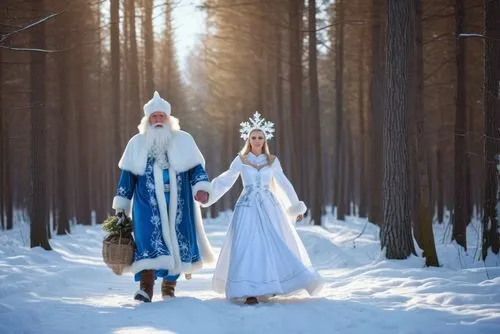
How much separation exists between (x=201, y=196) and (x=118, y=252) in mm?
1217

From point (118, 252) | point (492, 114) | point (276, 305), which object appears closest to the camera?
point (276, 305)

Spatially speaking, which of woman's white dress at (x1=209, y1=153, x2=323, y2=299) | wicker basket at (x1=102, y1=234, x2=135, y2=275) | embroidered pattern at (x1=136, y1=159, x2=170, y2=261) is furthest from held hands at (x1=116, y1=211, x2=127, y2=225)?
woman's white dress at (x1=209, y1=153, x2=323, y2=299)

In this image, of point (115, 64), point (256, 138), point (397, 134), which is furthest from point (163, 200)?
point (115, 64)

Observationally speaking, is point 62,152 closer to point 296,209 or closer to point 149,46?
point 149,46

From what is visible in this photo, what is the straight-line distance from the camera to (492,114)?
415 inches

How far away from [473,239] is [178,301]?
12.6 metres

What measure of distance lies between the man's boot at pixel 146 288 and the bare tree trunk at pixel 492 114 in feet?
19.7

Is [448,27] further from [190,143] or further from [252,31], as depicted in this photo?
[190,143]

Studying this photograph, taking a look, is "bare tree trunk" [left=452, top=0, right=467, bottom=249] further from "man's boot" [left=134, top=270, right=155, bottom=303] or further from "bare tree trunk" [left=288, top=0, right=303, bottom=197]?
"man's boot" [left=134, top=270, right=155, bottom=303]

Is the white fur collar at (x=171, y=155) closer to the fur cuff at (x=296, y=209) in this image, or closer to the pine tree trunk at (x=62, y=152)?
the fur cuff at (x=296, y=209)

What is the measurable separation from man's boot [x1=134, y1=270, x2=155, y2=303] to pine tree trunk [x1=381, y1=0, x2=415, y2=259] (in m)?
4.38

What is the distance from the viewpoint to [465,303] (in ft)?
20.9

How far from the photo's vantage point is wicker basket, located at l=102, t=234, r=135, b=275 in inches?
278

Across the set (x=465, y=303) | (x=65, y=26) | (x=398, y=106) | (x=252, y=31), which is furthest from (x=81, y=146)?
(x=465, y=303)
